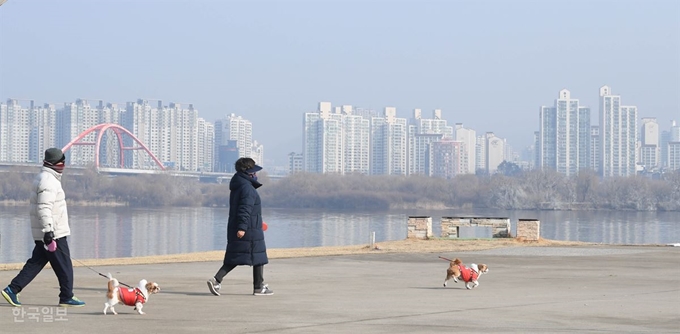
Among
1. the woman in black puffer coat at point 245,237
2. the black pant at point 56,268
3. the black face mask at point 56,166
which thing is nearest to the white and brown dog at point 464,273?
the woman in black puffer coat at point 245,237

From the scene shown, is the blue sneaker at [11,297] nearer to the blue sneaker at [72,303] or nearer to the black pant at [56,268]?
the black pant at [56,268]

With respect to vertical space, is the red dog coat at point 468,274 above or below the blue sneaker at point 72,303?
above

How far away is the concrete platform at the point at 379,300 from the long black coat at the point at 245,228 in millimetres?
424

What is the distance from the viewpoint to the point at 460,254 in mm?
19266

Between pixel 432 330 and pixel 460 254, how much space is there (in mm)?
10992

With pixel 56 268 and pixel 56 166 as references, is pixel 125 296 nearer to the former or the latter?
pixel 56 268

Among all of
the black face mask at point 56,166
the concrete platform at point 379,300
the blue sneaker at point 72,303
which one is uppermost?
the black face mask at point 56,166

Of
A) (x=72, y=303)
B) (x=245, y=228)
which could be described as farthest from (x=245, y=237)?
(x=72, y=303)

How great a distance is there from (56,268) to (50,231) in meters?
0.40

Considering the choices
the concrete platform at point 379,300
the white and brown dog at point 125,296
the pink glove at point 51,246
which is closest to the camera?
the concrete platform at point 379,300

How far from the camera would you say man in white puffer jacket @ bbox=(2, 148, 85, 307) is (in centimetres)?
971

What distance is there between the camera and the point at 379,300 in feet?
35.8

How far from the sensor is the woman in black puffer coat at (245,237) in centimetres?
1130

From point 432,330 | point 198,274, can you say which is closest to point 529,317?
point 432,330
